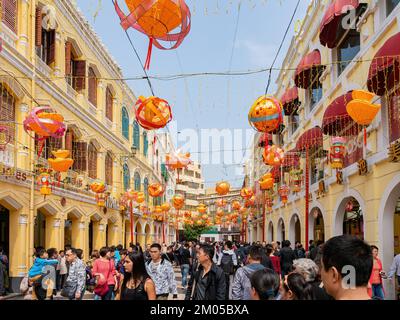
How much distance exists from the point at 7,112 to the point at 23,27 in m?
2.87

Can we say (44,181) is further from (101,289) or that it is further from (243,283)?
(243,283)

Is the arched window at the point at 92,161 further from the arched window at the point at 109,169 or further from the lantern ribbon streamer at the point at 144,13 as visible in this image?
the lantern ribbon streamer at the point at 144,13

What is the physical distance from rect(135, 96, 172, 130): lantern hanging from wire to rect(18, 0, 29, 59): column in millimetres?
7098

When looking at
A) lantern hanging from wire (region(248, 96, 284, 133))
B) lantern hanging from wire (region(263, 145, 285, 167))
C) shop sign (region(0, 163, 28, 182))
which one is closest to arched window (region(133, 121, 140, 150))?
lantern hanging from wire (region(263, 145, 285, 167))

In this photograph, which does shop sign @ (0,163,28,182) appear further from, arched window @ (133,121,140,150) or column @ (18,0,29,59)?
arched window @ (133,121,140,150)

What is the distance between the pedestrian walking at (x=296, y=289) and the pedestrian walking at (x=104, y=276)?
18.4ft

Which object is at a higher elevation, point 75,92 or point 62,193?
point 75,92

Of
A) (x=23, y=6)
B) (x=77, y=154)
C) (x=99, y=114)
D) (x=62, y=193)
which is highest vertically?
(x=23, y=6)

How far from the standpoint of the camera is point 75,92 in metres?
21.0

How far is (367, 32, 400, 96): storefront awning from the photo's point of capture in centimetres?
980

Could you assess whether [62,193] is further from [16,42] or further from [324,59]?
[324,59]

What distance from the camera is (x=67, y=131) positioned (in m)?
20.0
